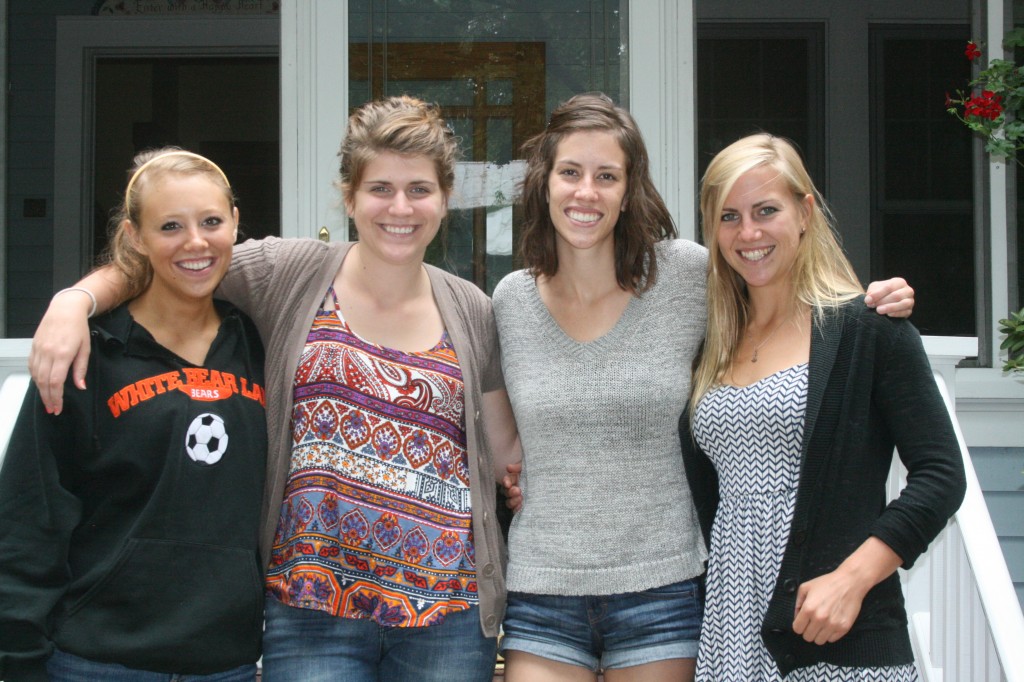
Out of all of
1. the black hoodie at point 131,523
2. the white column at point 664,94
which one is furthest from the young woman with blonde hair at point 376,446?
the white column at point 664,94

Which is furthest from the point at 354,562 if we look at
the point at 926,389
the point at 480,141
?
the point at 480,141

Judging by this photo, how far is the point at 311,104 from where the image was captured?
3.57 m

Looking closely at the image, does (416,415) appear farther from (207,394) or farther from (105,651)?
(105,651)

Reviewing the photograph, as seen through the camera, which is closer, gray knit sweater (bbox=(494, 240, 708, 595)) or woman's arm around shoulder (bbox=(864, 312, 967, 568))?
woman's arm around shoulder (bbox=(864, 312, 967, 568))

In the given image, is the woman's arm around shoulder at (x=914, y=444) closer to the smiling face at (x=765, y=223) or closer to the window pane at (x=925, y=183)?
the smiling face at (x=765, y=223)

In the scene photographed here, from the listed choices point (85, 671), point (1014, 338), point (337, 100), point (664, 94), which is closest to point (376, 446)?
point (85, 671)

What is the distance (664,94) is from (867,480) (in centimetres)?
214

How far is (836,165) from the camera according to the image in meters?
6.02

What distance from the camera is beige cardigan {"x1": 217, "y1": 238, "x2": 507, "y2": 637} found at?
191cm

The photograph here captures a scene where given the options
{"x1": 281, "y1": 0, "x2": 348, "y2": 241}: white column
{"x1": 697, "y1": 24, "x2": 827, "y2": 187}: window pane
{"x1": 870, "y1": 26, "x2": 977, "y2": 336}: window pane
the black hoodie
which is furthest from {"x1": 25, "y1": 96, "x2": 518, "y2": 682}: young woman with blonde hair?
{"x1": 870, "y1": 26, "x2": 977, "y2": 336}: window pane

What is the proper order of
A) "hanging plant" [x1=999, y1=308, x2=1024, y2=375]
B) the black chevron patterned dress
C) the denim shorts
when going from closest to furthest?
A: the black chevron patterned dress
the denim shorts
"hanging plant" [x1=999, y1=308, x2=1024, y2=375]

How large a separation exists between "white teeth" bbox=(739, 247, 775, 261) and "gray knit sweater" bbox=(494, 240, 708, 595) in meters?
0.21

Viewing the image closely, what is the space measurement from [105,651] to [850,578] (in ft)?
4.15

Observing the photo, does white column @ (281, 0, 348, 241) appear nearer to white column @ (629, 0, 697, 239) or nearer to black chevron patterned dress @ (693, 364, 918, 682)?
white column @ (629, 0, 697, 239)
